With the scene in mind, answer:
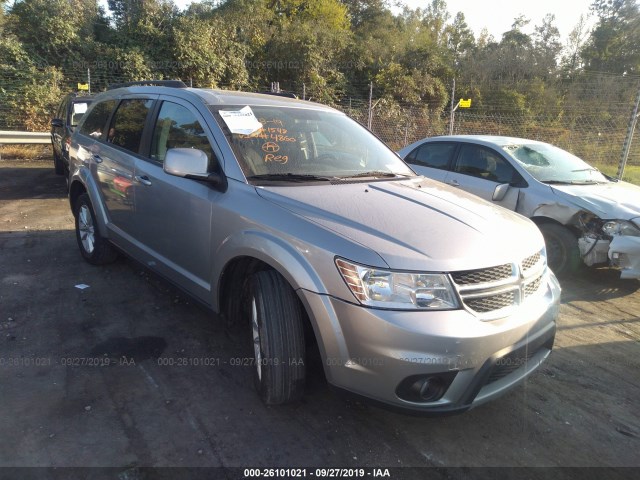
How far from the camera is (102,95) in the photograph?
4.87 metres

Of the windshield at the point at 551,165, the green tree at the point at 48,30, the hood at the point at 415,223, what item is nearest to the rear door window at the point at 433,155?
the windshield at the point at 551,165

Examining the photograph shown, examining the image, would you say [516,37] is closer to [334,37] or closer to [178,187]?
[334,37]

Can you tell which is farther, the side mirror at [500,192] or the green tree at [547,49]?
the green tree at [547,49]

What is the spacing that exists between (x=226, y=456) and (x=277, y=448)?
26 cm

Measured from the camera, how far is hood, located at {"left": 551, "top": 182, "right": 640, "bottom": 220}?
4754 millimetres

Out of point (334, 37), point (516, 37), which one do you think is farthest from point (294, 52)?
point (516, 37)

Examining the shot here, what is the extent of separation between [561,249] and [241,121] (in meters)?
3.91

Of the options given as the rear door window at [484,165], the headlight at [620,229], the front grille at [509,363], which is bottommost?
the front grille at [509,363]

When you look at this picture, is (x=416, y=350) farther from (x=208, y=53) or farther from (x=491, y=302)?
(x=208, y=53)

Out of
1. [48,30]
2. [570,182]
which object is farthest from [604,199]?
[48,30]

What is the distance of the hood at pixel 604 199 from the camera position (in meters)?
4.75

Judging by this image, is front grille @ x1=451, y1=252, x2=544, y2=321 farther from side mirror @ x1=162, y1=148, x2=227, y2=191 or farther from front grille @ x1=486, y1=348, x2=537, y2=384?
side mirror @ x1=162, y1=148, x2=227, y2=191

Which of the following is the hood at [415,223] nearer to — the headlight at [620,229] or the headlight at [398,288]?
the headlight at [398,288]

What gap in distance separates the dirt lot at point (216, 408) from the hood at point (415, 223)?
1027 millimetres
